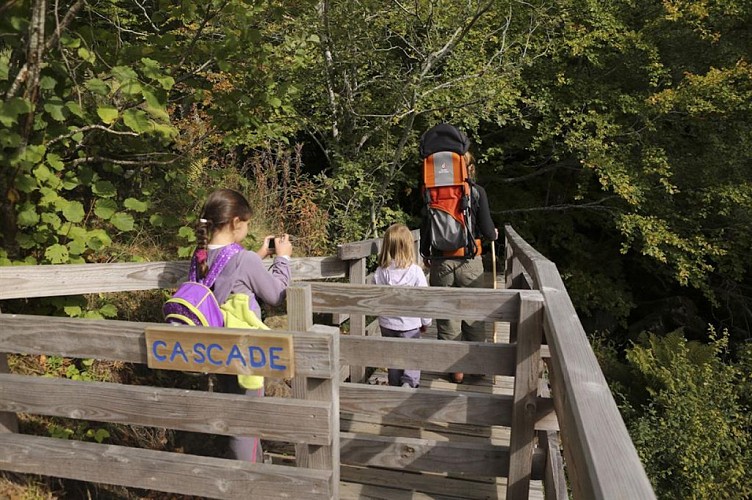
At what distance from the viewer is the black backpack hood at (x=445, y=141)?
4605 millimetres

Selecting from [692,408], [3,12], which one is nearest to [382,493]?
[3,12]

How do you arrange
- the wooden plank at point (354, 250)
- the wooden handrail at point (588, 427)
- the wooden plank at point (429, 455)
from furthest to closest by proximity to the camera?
1. the wooden plank at point (354, 250)
2. the wooden plank at point (429, 455)
3. the wooden handrail at point (588, 427)

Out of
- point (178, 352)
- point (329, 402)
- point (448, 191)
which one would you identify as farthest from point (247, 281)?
point (448, 191)

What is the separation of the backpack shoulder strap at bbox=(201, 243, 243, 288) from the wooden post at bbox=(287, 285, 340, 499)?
520 mm

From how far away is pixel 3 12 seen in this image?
317cm

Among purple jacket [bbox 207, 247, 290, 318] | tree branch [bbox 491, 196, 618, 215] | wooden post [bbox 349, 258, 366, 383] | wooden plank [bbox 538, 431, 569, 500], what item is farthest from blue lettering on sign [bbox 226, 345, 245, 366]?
tree branch [bbox 491, 196, 618, 215]

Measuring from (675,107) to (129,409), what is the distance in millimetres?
11723

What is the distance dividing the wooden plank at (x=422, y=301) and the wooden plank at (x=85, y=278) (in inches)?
48.2

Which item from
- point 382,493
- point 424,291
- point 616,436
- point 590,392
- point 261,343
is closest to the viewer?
point 616,436

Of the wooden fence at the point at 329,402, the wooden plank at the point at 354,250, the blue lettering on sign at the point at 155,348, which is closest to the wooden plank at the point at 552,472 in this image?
the wooden fence at the point at 329,402

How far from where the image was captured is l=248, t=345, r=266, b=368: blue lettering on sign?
214 cm

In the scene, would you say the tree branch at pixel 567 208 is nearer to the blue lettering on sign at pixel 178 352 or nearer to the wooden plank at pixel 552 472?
the wooden plank at pixel 552 472

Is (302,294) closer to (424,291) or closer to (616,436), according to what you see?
(424,291)

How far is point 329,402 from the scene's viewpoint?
2176 millimetres
